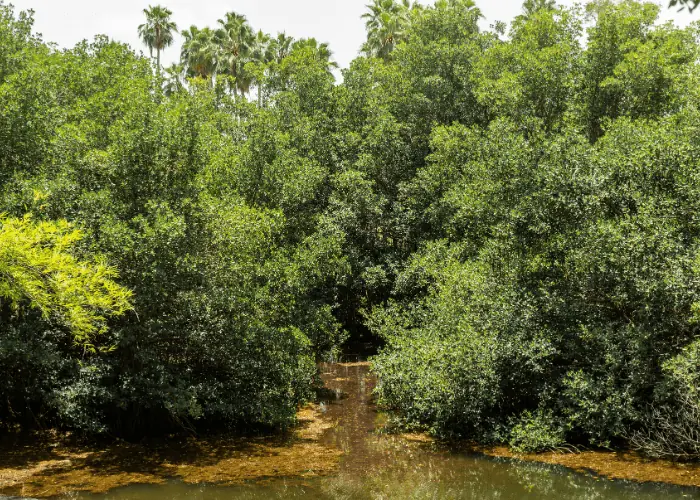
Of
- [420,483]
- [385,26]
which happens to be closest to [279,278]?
[420,483]

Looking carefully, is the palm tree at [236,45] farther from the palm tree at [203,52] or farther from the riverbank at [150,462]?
the riverbank at [150,462]

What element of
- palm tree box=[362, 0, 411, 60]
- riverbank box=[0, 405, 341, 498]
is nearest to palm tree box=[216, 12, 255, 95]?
palm tree box=[362, 0, 411, 60]

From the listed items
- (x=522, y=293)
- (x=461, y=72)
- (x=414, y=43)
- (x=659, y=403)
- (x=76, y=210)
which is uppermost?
(x=414, y=43)

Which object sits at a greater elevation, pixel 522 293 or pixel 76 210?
pixel 76 210

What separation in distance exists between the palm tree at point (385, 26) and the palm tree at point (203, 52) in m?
12.5

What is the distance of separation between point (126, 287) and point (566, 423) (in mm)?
11304

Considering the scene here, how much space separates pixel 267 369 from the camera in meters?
16.5

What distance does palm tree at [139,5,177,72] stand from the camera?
177 ft

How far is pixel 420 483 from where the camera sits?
12.8 m

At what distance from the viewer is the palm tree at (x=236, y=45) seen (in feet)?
158

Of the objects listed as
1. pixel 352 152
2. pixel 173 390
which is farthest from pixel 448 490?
pixel 352 152

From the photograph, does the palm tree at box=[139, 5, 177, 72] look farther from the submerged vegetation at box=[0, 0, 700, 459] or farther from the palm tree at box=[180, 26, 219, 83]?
the submerged vegetation at box=[0, 0, 700, 459]

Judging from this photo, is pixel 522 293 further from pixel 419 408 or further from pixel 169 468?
pixel 169 468

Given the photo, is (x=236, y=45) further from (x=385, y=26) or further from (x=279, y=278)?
(x=279, y=278)
